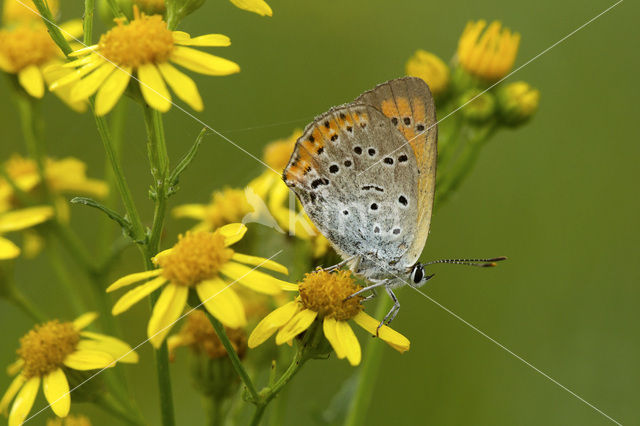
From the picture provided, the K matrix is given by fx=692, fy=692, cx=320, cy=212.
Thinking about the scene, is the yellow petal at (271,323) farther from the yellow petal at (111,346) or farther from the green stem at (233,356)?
the yellow petal at (111,346)

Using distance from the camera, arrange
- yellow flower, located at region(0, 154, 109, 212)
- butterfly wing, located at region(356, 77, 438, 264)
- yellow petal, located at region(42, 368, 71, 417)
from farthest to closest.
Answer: yellow flower, located at region(0, 154, 109, 212) → butterfly wing, located at region(356, 77, 438, 264) → yellow petal, located at region(42, 368, 71, 417)

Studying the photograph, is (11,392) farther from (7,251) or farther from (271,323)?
(271,323)

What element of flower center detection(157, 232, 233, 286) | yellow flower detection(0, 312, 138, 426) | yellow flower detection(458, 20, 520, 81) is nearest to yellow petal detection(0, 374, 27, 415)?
yellow flower detection(0, 312, 138, 426)

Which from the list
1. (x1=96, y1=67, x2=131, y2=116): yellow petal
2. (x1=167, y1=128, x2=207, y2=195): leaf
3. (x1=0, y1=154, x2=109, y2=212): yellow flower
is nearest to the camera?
(x1=96, y1=67, x2=131, y2=116): yellow petal

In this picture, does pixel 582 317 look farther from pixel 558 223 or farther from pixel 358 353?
pixel 358 353

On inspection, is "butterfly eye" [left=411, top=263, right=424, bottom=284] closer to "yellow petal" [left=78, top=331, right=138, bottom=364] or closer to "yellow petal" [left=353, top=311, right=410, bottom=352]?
"yellow petal" [left=353, top=311, right=410, bottom=352]

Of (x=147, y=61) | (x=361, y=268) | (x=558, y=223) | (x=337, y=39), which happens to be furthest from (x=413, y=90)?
(x=558, y=223)

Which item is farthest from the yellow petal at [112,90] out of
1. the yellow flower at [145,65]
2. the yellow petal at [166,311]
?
the yellow petal at [166,311]
